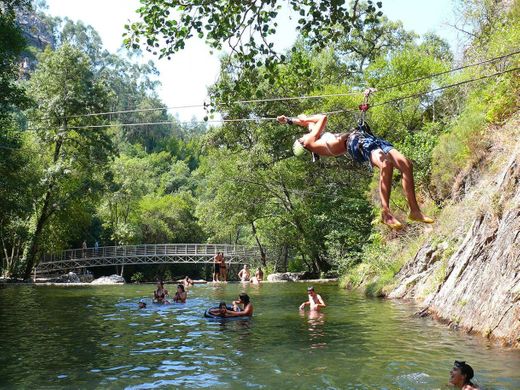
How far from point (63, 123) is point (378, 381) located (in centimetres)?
3216

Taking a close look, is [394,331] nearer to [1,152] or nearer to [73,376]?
[73,376]

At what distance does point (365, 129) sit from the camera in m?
6.75

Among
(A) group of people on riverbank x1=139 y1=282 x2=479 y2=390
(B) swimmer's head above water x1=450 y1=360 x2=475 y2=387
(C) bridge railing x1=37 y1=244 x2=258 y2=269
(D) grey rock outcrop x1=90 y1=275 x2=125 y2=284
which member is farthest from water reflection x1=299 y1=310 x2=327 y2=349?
(C) bridge railing x1=37 y1=244 x2=258 y2=269

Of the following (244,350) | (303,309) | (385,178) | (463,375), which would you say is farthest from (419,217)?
(303,309)

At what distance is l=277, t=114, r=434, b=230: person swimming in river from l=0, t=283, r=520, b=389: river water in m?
4.55

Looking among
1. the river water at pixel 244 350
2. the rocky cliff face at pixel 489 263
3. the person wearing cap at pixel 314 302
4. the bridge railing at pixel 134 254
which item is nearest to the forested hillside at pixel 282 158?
the bridge railing at pixel 134 254

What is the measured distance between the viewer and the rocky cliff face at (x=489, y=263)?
11.9 m

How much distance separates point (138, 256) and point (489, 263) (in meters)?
36.6

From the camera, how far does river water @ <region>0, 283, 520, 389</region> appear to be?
10.1m

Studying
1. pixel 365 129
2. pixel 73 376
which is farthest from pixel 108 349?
pixel 365 129

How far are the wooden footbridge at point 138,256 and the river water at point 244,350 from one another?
81.2 feet

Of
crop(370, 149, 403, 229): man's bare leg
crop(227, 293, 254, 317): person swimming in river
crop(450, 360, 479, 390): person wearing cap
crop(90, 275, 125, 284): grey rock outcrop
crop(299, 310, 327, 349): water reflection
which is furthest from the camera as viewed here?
crop(90, 275, 125, 284): grey rock outcrop

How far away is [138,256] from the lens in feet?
152

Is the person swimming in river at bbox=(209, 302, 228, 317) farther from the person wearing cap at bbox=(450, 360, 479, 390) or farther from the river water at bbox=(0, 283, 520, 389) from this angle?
the person wearing cap at bbox=(450, 360, 479, 390)
